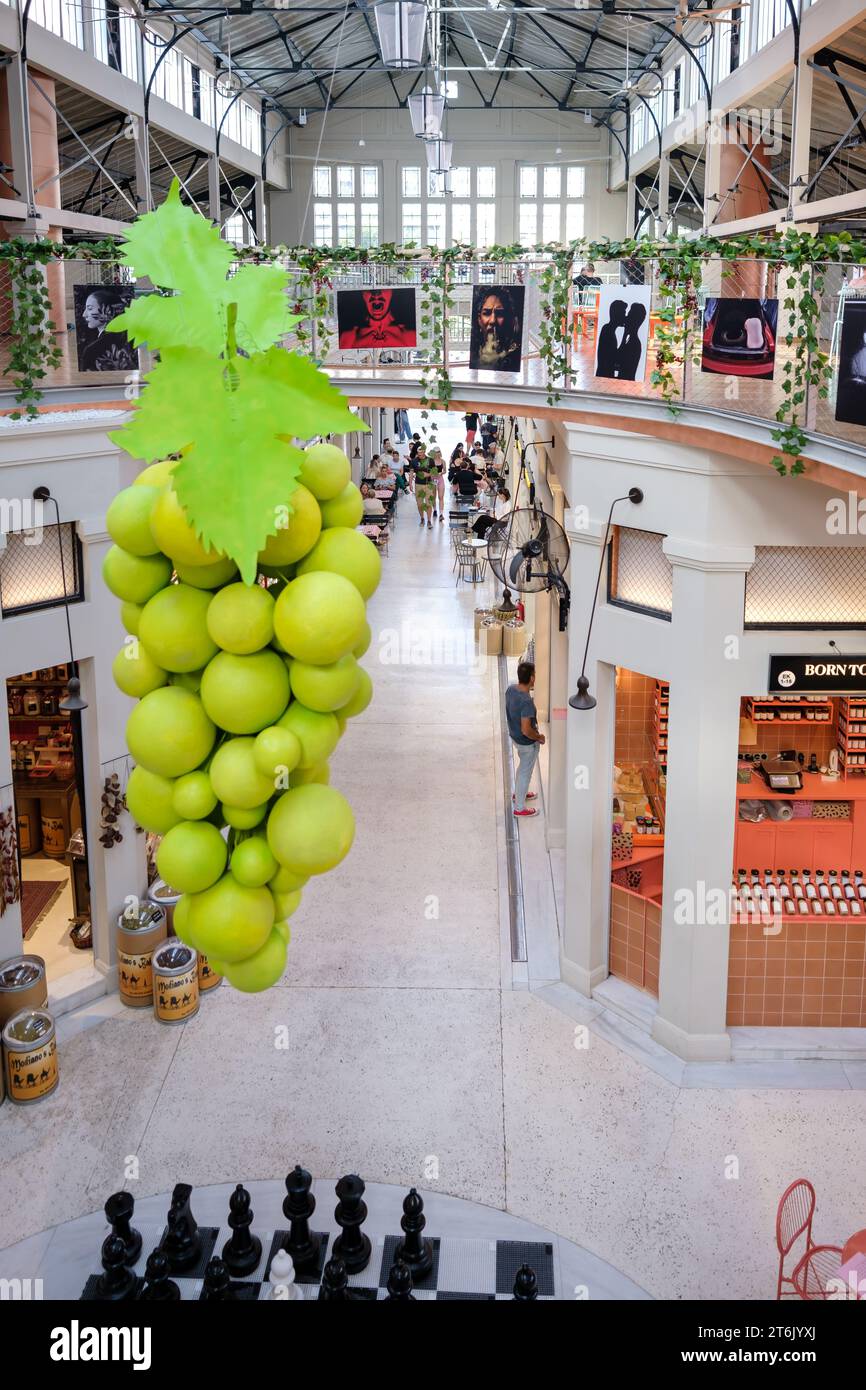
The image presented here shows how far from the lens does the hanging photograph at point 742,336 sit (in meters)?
7.66

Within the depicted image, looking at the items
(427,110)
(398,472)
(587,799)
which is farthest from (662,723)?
(398,472)

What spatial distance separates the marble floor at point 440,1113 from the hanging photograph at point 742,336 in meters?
5.00

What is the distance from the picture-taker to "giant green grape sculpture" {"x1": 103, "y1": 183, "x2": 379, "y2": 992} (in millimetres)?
1824

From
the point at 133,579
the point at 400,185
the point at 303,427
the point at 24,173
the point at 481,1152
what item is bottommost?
the point at 481,1152

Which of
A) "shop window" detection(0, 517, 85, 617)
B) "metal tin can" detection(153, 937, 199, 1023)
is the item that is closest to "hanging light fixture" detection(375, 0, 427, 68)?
"shop window" detection(0, 517, 85, 617)

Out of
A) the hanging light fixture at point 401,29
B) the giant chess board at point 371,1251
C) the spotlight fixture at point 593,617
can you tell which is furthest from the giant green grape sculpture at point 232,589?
the hanging light fixture at point 401,29

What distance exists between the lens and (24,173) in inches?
611

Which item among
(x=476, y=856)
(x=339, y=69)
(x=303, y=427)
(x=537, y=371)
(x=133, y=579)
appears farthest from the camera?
(x=339, y=69)

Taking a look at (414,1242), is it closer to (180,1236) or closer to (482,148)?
(180,1236)

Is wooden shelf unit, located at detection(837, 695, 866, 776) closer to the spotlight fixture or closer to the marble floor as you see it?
the spotlight fixture

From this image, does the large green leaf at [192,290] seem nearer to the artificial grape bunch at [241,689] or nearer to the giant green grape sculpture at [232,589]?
the giant green grape sculpture at [232,589]

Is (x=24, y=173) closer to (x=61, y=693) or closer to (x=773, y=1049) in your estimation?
(x=61, y=693)
